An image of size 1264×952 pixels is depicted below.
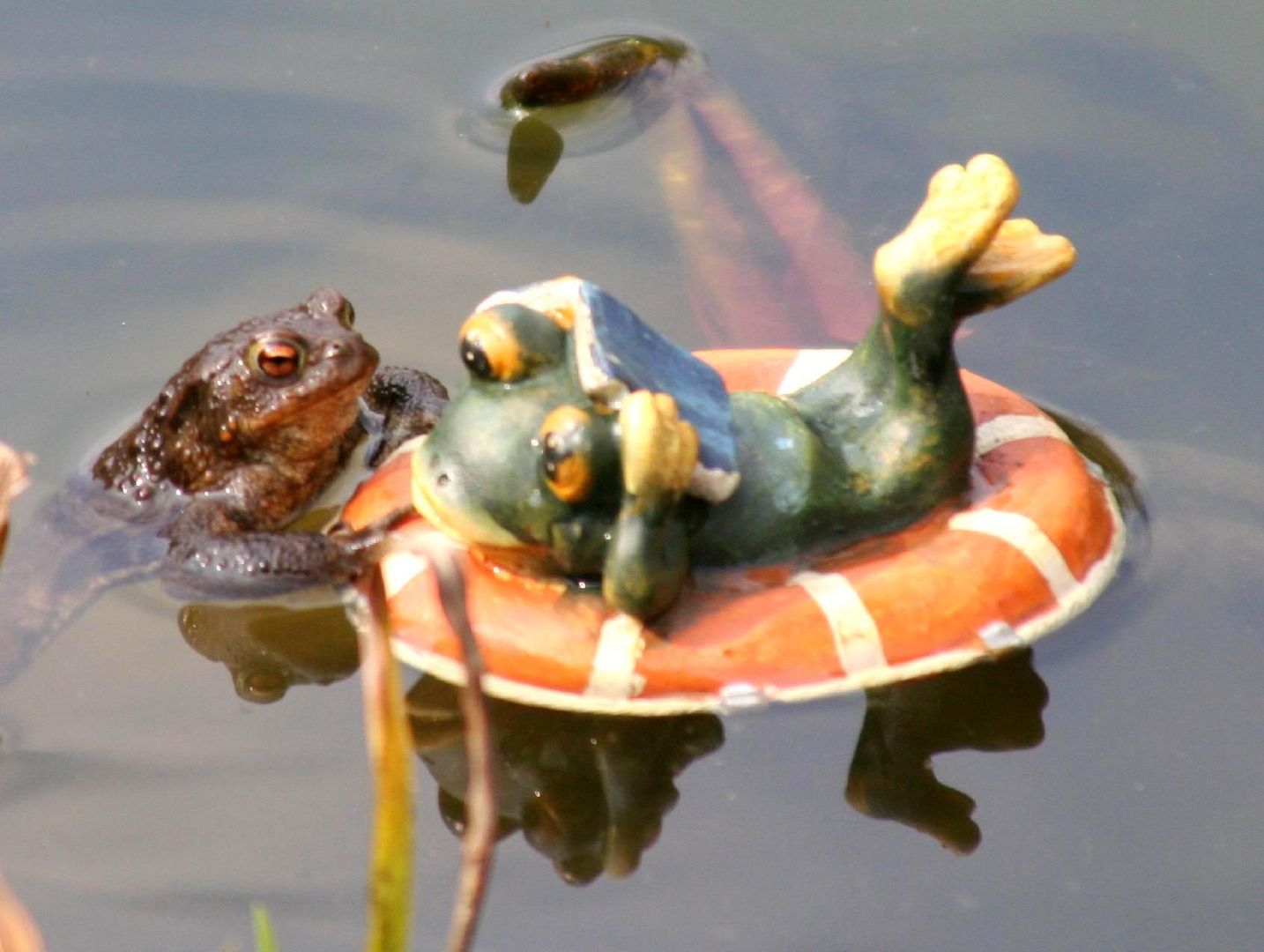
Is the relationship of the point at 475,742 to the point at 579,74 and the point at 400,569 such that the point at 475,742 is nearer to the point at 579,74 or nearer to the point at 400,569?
the point at 400,569

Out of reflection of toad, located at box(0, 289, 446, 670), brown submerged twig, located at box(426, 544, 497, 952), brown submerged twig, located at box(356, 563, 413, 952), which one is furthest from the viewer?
reflection of toad, located at box(0, 289, 446, 670)

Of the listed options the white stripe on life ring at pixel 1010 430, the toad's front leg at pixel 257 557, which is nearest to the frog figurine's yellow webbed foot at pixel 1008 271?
the white stripe on life ring at pixel 1010 430

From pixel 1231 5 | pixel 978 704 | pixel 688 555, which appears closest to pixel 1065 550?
pixel 978 704

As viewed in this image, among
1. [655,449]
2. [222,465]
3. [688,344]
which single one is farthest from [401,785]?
[688,344]

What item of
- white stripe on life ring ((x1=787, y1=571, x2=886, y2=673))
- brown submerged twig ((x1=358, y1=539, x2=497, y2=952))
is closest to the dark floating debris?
white stripe on life ring ((x1=787, y1=571, x2=886, y2=673))

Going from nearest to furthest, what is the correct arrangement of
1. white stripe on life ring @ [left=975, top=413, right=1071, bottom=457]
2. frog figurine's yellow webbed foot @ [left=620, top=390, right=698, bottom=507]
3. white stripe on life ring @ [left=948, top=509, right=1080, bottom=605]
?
frog figurine's yellow webbed foot @ [left=620, top=390, right=698, bottom=507] < white stripe on life ring @ [left=948, top=509, right=1080, bottom=605] < white stripe on life ring @ [left=975, top=413, right=1071, bottom=457]

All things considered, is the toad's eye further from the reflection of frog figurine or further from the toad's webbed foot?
the reflection of frog figurine

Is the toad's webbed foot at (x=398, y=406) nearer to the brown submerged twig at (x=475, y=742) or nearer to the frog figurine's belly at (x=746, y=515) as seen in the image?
the frog figurine's belly at (x=746, y=515)
